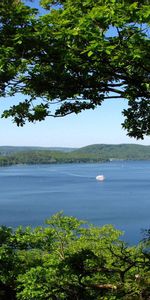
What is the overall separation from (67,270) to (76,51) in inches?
206

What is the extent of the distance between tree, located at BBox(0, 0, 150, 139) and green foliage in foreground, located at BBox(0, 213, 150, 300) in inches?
137

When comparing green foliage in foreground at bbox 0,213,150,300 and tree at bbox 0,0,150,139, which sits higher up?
tree at bbox 0,0,150,139

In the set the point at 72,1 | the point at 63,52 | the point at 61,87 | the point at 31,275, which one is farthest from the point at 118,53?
the point at 31,275

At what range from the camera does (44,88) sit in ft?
19.2

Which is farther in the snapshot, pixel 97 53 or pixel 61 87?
pixel 61 87

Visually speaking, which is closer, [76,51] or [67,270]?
[76,51]

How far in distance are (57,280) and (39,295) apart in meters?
0.89

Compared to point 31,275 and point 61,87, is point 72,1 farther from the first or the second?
point 31,275

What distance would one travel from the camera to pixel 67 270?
8477mm

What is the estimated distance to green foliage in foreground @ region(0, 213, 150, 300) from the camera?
753 cm

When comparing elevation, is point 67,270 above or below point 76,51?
below

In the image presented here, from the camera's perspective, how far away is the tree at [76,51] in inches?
184

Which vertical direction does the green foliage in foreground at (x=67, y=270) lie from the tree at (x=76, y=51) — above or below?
below

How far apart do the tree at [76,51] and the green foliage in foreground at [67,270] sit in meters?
3.47
